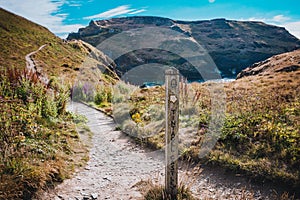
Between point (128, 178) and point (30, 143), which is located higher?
point (30, 143)

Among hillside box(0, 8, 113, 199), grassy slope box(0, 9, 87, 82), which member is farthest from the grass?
grassy slope box(0, 9, 87, 82)

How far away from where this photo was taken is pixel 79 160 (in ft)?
18.9

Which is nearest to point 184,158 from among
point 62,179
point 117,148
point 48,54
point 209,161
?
point 209,161

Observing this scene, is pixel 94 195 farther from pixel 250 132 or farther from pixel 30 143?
pixel 250 132

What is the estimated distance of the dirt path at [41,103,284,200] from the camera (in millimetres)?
4449

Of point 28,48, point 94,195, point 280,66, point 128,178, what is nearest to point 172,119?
point 94,195

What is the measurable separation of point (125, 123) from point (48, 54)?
4168 centimetres

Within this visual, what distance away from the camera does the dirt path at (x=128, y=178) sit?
4449 mm

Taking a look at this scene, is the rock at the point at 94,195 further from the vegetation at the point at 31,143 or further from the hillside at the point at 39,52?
the hillside at the point at 39,52

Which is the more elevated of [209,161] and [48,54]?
[48,54]

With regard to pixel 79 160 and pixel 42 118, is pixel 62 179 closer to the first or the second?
Answer: pixel 79 160

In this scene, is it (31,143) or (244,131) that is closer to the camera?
(31,143)

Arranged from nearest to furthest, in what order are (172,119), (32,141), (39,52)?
(172,119) → (32,141) → (39,52)

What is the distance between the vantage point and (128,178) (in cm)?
527
